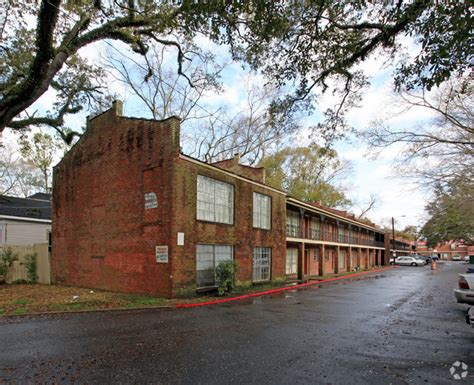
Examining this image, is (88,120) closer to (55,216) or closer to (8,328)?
(55,216)

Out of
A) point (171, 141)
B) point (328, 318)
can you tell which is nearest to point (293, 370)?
point (328, 318)

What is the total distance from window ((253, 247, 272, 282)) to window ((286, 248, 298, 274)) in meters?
6.05

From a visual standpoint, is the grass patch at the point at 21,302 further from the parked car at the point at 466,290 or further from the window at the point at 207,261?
the parked car at the point at 466,290

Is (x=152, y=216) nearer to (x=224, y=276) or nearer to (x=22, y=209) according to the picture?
(x=224, y=276)

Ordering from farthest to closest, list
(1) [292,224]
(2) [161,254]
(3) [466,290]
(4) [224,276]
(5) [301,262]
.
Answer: (1) [292,224], (5) [301,262], (4) [224,276], (2) [161,254], (3) [466,290]

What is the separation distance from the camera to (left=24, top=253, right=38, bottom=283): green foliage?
1934 centimetres

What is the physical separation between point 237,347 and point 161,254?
24.0 feet

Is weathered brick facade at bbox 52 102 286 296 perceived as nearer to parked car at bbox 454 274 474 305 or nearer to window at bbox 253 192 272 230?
window at bbox 253 192 272 230

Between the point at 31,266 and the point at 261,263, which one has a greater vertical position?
the point at 261,263

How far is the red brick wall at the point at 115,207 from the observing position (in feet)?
44.5

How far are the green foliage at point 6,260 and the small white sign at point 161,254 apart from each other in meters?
10.9

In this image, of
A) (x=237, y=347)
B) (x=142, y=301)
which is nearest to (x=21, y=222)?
(x=142, y=301)

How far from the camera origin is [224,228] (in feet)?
52.1

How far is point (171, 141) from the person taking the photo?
13.6m
